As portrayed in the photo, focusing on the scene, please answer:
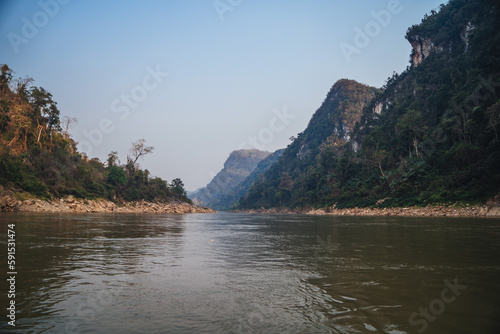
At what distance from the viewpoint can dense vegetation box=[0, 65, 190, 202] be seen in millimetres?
54969

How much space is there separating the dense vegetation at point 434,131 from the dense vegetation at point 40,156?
69274 millimetres

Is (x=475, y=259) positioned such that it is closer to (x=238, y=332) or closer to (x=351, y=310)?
(x=351, y=310)

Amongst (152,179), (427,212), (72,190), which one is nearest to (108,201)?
(72,190)

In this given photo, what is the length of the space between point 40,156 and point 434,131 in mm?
88907

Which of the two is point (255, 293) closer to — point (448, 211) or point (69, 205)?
point (448, 211)

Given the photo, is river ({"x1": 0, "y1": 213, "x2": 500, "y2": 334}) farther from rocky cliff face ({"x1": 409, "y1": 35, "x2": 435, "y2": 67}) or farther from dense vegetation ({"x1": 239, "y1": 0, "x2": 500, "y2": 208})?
rocky cliff face ({"x1": 409, "y1": 35, "x2": 435, "y2": 67})

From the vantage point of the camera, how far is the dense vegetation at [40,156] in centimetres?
5497

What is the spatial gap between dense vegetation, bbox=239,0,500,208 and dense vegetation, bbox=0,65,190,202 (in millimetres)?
69274

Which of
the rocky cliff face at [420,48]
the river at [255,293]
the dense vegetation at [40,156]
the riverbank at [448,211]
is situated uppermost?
the rocky cliff face at [420,48]

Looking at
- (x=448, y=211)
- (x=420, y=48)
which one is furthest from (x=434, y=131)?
(x=420, y=48)

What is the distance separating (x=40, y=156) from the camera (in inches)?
2505

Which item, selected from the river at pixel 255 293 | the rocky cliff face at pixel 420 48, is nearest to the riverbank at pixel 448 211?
the river at pixel 255 293

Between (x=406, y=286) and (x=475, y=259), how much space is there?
530cm

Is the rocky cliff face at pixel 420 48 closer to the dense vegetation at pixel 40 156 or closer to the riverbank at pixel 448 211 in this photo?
the riverbank at pixel 448 211
